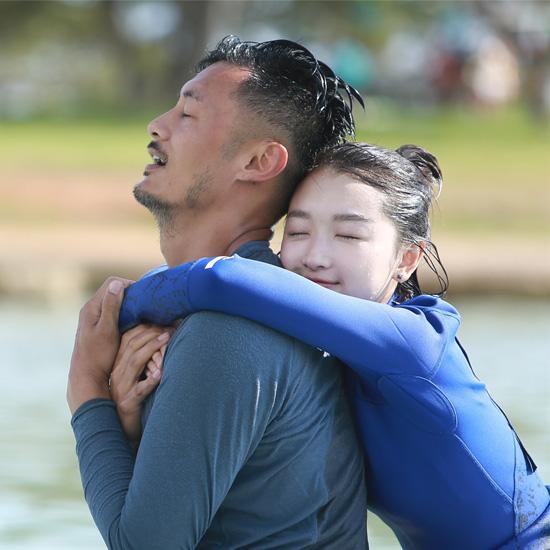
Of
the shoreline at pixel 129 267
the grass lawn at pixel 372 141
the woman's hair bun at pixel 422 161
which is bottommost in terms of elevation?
the grass lawn at pixel 372 141

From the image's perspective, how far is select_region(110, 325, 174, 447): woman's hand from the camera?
7.66 feet

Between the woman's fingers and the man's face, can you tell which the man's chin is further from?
the woman's fingers

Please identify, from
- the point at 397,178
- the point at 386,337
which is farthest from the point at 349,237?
the point at 386,337

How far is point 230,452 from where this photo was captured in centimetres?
216

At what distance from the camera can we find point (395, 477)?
2426mm

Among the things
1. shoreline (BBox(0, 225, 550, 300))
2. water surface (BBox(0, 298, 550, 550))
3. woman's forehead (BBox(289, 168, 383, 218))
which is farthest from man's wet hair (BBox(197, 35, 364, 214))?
shoreline (BBox(0, 225, 550, 300))

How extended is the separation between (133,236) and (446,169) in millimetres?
4621

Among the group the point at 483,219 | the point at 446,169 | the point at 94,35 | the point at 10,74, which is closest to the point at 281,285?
the point at 483,219

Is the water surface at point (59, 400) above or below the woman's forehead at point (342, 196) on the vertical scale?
below

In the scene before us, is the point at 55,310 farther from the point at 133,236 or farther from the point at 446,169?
the point at 446,169

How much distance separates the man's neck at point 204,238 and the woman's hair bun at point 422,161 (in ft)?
0.97

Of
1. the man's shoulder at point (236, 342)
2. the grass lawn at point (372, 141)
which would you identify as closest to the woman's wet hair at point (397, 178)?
the man's shoulder at point (236, 342)

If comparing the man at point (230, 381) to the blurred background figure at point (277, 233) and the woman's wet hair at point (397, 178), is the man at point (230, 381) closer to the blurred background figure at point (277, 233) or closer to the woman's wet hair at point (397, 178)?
the woman's wet hair at point (397, 178)

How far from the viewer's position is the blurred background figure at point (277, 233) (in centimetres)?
602
